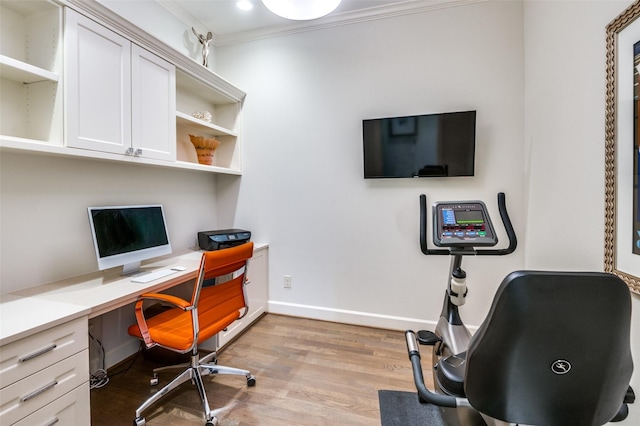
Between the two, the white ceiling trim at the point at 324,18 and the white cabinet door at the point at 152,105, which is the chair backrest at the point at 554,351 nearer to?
the white cabinet door at the point at 152,105

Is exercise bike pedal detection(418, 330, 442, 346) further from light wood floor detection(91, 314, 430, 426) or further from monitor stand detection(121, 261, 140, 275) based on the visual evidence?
monitor stand detection(121, 261, 140, 275)

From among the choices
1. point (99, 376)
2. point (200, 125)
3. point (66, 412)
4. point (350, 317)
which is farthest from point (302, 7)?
point (99, 376)

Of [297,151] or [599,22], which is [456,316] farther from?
[297,151]

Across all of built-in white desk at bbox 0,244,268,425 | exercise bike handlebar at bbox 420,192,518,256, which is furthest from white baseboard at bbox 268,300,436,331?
built-in white desk at bbox 0,244,268,425

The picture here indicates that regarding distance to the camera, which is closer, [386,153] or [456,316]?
[456,316]

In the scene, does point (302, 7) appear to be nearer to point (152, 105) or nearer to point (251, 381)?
point (152, 105)

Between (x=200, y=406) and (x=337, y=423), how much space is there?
841 mm

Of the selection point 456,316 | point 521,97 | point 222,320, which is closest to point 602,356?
point 456,316

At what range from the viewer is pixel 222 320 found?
5.76ft

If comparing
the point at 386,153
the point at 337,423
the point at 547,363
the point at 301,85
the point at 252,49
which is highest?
the point at 252,49

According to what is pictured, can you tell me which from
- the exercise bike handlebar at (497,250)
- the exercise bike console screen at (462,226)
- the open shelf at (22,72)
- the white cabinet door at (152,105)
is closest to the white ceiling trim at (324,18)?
the white cabinet door at (152,105)

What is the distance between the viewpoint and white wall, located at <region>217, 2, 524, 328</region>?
2.31m

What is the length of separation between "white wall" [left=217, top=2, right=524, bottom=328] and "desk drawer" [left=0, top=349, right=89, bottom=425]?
182cm

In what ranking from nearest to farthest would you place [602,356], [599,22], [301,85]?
Result: [602,356], [599,22], [301,85]
